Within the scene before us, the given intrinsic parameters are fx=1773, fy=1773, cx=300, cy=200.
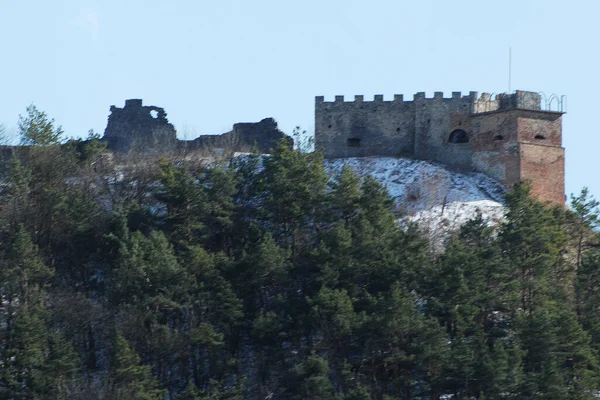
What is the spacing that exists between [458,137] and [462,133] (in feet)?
0.57

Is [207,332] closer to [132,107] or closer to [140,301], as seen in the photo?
[140,301]

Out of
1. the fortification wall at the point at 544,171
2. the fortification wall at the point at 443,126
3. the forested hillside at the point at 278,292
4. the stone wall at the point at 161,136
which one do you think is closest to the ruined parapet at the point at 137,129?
the stone wall at the point at 161,136

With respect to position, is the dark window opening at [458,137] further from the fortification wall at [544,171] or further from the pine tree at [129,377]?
the pine tree at [129,377]

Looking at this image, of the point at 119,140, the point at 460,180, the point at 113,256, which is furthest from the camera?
the point at 119,140

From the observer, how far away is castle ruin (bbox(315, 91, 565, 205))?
52969 millimetres

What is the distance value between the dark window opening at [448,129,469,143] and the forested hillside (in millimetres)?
4319

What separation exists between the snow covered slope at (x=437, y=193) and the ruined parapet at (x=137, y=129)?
602 cm

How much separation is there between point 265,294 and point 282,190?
125 inches

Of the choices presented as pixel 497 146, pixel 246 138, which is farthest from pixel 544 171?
pixel 246 138

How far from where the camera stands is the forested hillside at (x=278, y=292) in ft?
145

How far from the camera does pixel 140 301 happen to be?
4603cm

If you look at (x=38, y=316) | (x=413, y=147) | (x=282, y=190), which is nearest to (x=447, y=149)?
(x=413, y=147)

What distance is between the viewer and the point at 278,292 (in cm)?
4762

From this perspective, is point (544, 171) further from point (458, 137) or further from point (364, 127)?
point (364, 127)
